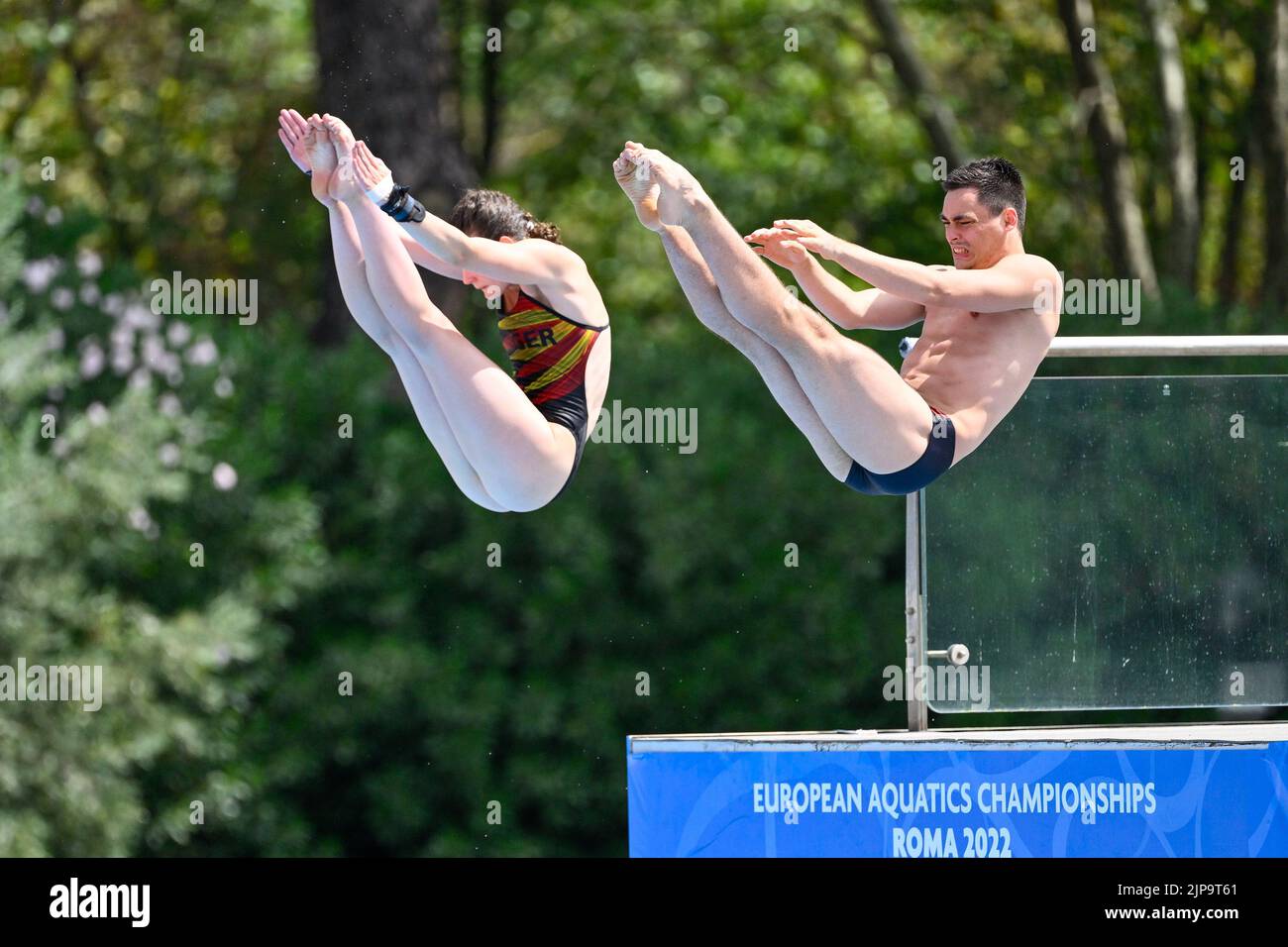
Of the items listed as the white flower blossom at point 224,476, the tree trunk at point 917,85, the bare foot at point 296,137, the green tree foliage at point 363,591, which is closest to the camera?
the bare foot at point 296,137

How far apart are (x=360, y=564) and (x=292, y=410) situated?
1037 millimetres

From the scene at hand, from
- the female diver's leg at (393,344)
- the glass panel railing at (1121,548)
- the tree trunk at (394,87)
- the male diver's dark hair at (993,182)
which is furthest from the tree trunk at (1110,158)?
the female diver's leg at (393,344)

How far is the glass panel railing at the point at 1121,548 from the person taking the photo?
6.55 metres

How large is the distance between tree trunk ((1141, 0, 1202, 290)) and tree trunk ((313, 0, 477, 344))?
5.06 metres

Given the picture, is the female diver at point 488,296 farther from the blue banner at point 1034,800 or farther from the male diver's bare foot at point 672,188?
the blue banner at point 1034,800

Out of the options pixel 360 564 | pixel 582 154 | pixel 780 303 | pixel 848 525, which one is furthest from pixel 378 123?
pixel 780 303

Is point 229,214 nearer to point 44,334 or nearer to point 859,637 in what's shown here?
point 44,334

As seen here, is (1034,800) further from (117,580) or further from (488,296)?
(117,580)

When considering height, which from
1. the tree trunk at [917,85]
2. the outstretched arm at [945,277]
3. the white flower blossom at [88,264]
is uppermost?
the tree trunk at [917,85]

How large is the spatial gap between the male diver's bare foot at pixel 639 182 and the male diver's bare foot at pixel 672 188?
0.01 metres

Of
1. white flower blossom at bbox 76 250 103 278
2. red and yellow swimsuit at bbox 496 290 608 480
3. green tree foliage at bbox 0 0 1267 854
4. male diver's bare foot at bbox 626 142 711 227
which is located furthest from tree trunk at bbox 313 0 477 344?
male diver's bare foot at bbox 626 142 711 227

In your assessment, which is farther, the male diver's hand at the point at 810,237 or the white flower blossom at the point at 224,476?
the white flower blossom at the point at 224,476

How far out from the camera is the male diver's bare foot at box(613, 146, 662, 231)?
4.96m

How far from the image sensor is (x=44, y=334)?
10.0m
